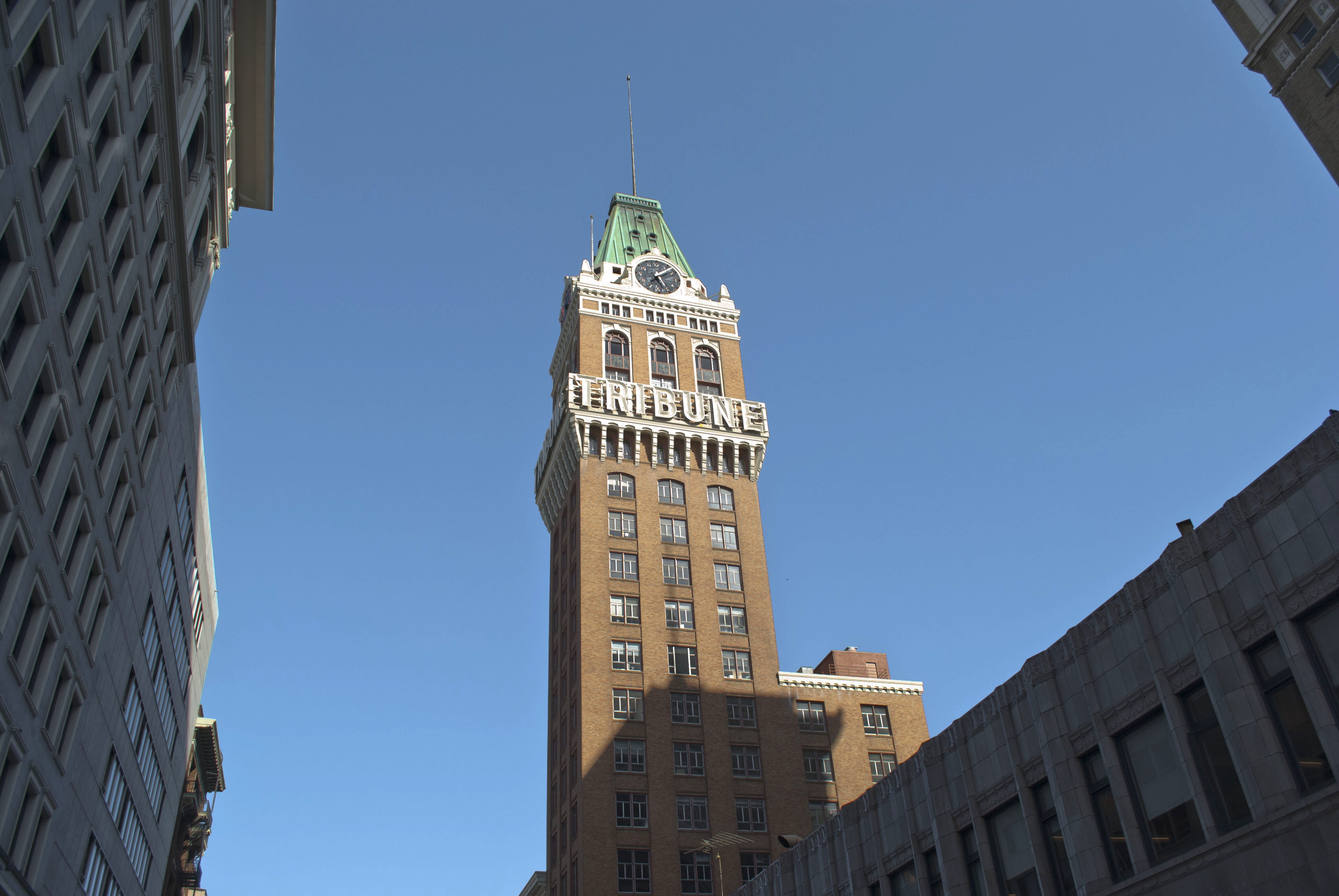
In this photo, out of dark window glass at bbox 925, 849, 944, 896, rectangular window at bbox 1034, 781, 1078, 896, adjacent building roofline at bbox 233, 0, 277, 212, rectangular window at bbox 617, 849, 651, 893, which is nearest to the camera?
rectangular window at bbox 1034, 781, 1078, 896

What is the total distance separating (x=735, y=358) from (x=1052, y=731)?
73.2 metres

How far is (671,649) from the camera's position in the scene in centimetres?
7962

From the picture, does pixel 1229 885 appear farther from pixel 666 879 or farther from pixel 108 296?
pixel 666 879

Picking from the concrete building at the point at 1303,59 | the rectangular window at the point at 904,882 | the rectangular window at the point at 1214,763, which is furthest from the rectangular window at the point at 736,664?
the rectangular window at the point at 1214,763

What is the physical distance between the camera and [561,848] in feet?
250

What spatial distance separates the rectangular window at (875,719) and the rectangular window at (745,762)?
9222mm

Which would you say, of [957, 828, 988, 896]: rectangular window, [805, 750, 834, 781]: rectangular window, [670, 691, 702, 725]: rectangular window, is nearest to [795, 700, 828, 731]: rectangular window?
[805, 750, 834, 781]: rectangular window

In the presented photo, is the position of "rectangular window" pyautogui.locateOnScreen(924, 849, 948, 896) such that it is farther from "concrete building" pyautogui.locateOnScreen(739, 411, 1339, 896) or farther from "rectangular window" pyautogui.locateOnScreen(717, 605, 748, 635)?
"rectangular window" pyautogui.locateOnScreen(717, 605, 748, 635)

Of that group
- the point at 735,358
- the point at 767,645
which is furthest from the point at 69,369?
the point at 735,358

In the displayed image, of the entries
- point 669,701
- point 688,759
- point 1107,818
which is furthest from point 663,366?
point 1107,818

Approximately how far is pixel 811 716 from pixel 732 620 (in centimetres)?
917

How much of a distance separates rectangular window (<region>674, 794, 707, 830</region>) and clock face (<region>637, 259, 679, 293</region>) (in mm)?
47938

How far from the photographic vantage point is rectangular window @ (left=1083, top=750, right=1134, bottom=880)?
2655cm

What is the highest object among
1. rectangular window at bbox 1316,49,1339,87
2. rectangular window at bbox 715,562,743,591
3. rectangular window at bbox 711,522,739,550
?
rectangular window at bbox 711,522,739,550
